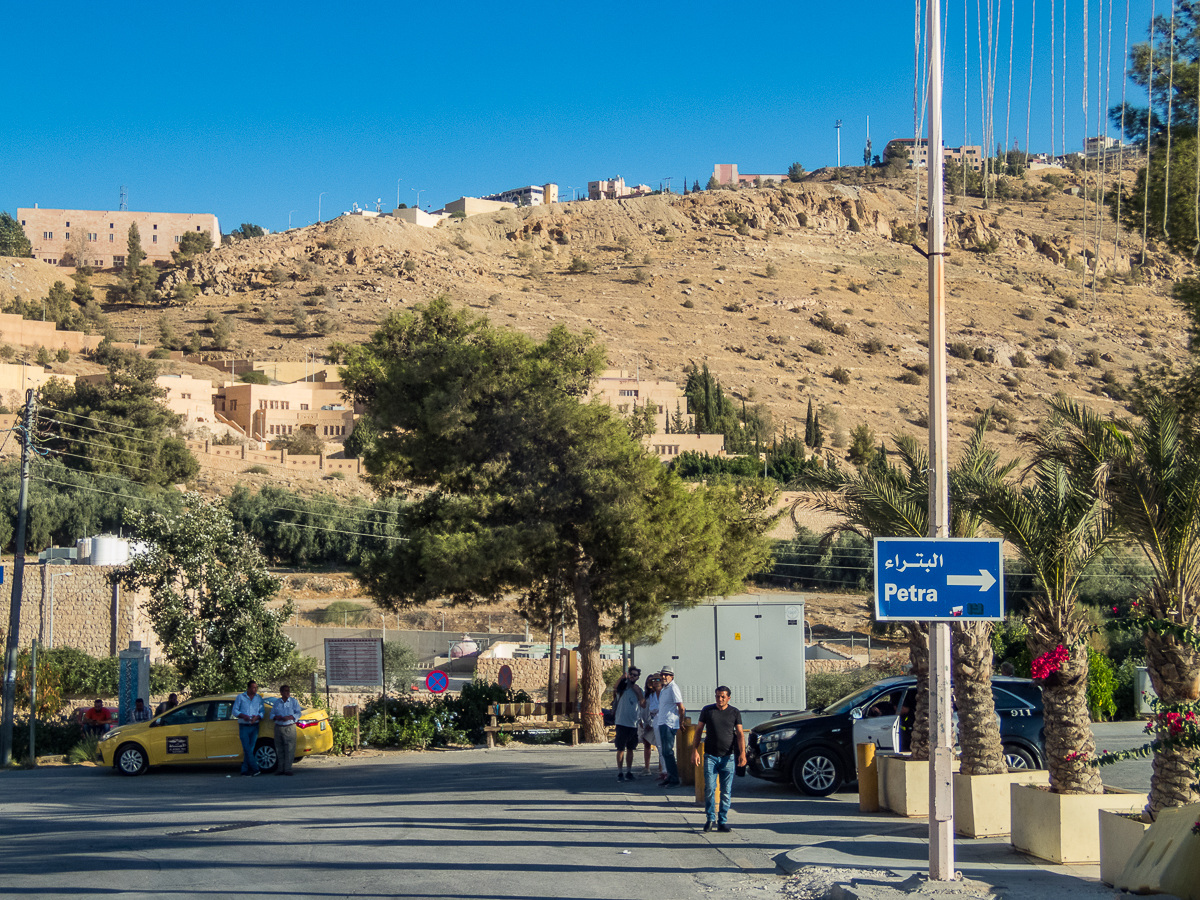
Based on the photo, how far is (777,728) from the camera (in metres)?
14.8

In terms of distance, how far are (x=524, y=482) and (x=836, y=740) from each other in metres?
8.84

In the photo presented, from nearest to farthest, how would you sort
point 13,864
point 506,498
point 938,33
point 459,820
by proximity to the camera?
point 938,33 < point 13,864 < point 459,820 < point 506,498

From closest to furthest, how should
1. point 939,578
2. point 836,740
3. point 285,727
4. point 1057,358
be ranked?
point 939,578 → point 836,740 → point 285,727 → point 1057,358

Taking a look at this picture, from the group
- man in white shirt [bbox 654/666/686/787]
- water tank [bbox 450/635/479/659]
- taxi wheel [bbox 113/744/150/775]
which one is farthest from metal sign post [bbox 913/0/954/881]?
water tank [bbox 450/635/479/659]

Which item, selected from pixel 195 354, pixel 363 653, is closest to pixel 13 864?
pixel 363 653

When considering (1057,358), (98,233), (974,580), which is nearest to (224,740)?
(974,580)

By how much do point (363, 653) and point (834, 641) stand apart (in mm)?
27821

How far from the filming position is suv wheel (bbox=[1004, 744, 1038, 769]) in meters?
14.5

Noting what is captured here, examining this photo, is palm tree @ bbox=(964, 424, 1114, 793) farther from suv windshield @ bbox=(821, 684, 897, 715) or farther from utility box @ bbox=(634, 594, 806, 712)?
utility box @ bbox=(634, 594, 806, 712)

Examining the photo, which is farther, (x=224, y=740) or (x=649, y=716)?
(x=224, y=740)

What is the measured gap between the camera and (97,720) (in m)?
23.4

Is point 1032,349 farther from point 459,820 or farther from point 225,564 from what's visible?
point 459,820

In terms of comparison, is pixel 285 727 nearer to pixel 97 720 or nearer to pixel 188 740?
pixel 188 740

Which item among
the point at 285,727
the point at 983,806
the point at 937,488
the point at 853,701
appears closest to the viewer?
the point at 937,488
